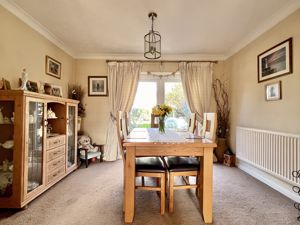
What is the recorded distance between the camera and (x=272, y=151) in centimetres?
268

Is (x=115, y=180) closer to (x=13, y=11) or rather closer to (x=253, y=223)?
(x=253, y=223)

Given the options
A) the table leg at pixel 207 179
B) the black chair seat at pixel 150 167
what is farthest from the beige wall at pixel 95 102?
the table leg at pixel 207 179

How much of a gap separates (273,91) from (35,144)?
340cm

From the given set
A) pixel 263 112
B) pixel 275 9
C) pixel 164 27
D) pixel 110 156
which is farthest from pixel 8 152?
pixel 275 9

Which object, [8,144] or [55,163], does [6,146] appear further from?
[55,163]

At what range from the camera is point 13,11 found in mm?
2469

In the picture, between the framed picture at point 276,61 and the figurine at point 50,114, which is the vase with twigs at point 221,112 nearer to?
the framed picture at point 276,61

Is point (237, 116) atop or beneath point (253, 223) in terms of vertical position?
atop

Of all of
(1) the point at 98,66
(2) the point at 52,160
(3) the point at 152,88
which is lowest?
(2) the point at 52,160

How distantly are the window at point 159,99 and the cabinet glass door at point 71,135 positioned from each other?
140 centimetres

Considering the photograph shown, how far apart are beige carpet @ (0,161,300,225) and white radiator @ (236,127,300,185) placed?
309 millimetres

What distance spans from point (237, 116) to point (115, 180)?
A: 2740 mm

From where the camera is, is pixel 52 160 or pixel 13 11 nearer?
pixel 13 11

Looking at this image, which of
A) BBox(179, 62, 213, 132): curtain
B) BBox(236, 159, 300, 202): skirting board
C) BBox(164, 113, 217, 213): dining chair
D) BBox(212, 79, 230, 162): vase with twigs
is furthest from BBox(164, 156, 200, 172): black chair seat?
BBox(179, 62, 213, 132): curtain
